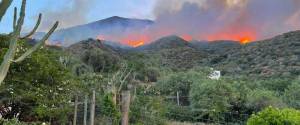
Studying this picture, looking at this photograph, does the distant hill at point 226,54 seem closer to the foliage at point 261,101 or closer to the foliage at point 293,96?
the foliage at point 293,96

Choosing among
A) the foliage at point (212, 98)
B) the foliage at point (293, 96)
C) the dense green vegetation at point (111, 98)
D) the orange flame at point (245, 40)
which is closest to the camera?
the dense green vegetation at point (111, 98)

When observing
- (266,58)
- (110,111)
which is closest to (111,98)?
(110,111)

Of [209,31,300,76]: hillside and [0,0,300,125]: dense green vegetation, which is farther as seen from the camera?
[209,31,300,76]: hillside

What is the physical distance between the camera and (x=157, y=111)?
17188 millimetres

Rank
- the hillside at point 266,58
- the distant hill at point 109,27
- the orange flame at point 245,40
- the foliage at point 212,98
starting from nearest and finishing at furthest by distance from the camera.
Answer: the foliage at point 212,98 → the hillside at point 266,58 → the orange flame at point 245,40 → the distant hill at point 109,27

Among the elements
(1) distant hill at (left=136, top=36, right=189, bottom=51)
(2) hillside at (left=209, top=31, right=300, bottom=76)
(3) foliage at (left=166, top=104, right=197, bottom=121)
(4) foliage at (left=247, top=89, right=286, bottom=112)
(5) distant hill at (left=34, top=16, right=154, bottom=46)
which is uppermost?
(5) distant hill at (left=34, top=16, right=154, bottom=46)

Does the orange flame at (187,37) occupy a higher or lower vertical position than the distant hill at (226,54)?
higher

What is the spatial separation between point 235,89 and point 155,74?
1433 cm

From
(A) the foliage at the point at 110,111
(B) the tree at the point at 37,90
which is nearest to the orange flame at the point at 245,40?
(A) the foliage at the point at 110,111

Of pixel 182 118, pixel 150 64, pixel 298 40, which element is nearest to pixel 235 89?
pixel 182 118

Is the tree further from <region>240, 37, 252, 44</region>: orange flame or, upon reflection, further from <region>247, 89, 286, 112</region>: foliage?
<region>240, 37, 252, 44</region>: orange flame

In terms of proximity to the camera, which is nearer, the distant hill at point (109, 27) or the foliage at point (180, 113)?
the foliage at point (180, 113)

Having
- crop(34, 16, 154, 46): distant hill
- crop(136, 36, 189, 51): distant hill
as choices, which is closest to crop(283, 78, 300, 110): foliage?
crop(136, 36, 189, 51): distant hill

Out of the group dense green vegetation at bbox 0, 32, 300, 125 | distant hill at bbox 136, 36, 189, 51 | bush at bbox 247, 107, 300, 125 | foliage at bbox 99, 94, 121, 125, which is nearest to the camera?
bush at bbox 247, 107, 300, 125
